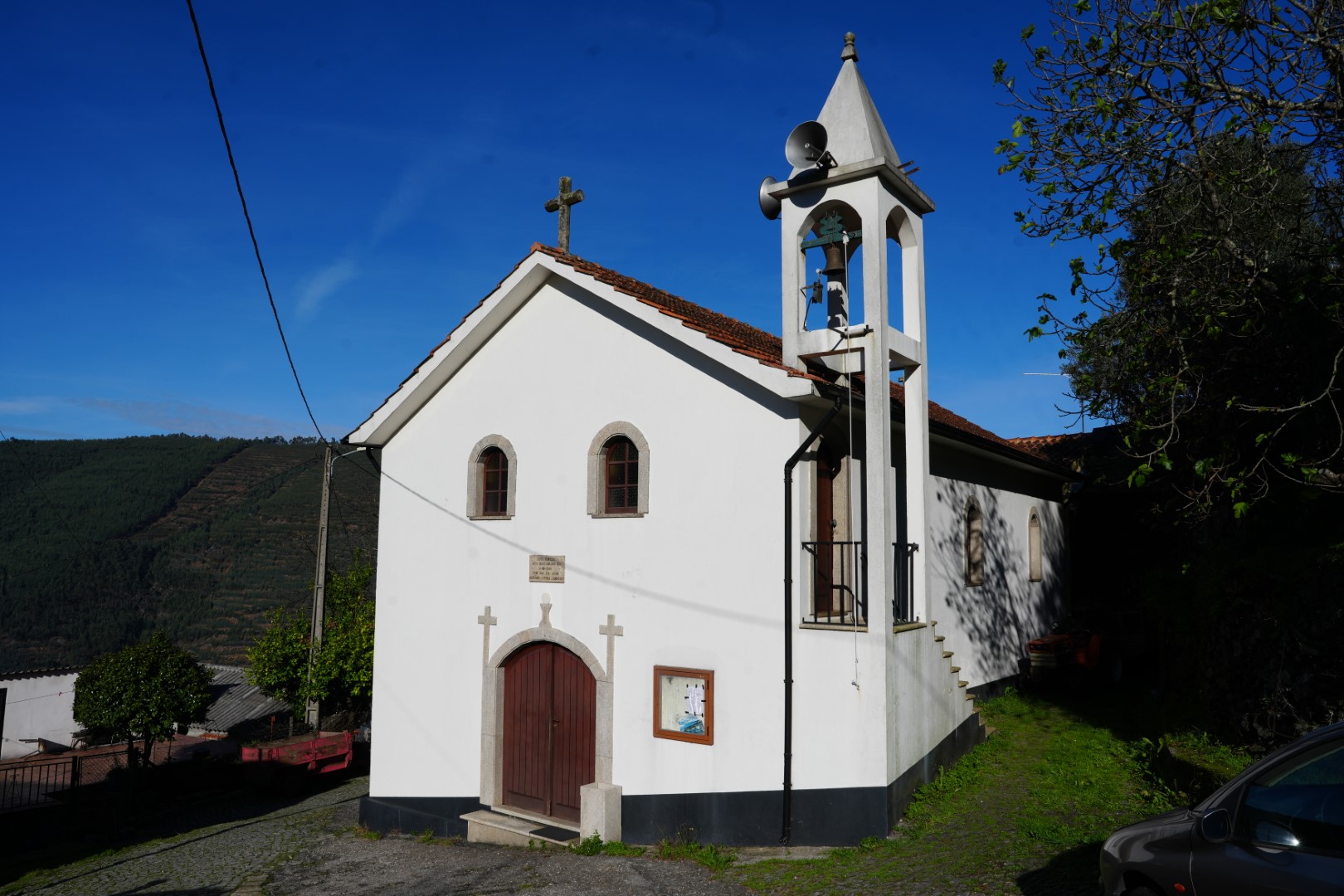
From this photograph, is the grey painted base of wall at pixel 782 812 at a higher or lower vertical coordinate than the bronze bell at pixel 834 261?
lower

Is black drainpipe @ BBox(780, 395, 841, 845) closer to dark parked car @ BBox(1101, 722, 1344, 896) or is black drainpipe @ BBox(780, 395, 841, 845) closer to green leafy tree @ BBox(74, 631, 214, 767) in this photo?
dark parked car @ BBox(1101, 722, 1344, 896)

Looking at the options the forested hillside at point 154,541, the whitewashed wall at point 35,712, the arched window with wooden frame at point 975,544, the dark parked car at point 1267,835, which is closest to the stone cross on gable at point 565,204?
the arched window with wooden frame at point 975,544

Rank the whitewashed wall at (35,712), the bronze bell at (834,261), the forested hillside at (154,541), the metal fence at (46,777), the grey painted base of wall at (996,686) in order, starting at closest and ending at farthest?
1. the bronze bell at (834,261)
2. the grey painted base of wall at (996,686)
3. the metal fence at (46,777)
4. the whitewashed wall at (35,712)
5. the forested hillside at (154,541)

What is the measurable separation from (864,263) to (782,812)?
5.83m

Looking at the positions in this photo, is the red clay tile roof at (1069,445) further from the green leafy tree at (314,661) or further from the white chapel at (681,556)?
the green leafy tree at (314,661)

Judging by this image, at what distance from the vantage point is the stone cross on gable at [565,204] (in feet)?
44.4

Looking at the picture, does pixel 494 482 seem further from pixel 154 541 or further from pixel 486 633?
pixel 154 541

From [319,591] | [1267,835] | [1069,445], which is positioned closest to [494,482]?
[1267,835]

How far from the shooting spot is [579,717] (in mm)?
11250

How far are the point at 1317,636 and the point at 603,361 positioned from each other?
7.96 metres

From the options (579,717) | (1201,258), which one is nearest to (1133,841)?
(1201,258)

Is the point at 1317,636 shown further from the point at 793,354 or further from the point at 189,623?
the point at 189,623

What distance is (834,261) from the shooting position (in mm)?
10195

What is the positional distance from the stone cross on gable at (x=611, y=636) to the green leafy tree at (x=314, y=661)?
554 inches
